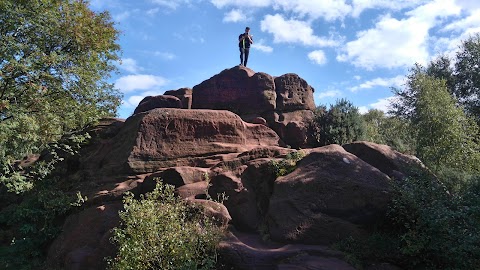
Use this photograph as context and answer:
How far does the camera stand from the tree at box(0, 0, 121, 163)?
10.8 m

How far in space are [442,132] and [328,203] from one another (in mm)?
9298

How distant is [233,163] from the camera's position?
12195 millimetres

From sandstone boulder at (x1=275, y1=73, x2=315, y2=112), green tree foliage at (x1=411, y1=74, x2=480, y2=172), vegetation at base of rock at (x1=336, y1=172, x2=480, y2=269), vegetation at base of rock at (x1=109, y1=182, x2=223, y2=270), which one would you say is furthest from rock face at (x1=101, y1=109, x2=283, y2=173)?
green tree foliage at (x1=411, y1=74, x2=480, y2=172)

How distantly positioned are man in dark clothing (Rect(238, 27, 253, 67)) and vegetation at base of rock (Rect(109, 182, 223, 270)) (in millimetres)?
13009

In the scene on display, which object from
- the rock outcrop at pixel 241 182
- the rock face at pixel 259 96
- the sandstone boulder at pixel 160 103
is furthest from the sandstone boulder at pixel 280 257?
the sandstone boulder at pixel 160 103

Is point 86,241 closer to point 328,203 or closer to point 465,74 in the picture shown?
point 328,203

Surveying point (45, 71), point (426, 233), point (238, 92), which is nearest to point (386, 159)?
point (426, 233)

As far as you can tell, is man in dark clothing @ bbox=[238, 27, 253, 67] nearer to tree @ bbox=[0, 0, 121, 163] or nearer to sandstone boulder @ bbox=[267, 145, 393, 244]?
tree @ bbox=[0, 0, 121, 163]

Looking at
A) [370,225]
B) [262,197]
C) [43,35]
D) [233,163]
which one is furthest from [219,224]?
[43,35]

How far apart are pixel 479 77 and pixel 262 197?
22059 mm

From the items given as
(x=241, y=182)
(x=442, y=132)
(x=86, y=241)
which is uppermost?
(x=442, y=132)

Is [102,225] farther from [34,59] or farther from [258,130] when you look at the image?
[258,130]

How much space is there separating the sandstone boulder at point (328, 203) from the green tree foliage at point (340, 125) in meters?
6.20

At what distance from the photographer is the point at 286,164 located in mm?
11109
